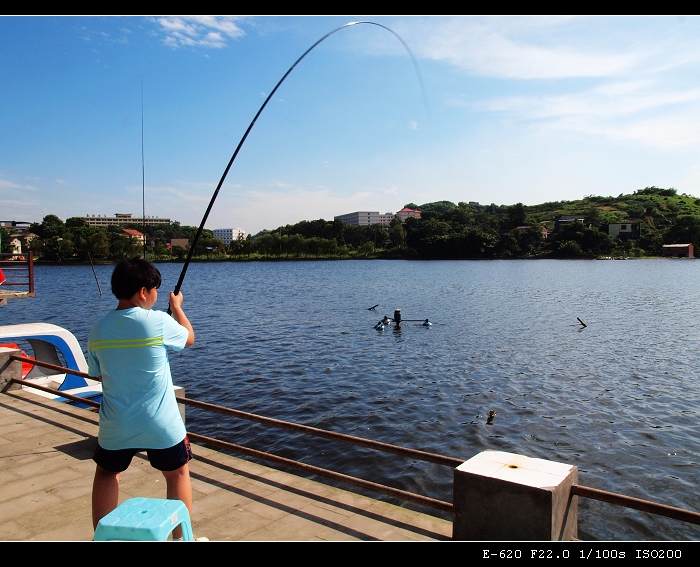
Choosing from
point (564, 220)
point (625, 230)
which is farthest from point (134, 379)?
point (564, 220)

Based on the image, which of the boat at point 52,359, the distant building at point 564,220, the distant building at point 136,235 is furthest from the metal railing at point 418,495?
the distant building at point 564,220

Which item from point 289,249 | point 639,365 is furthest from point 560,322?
point 289,249

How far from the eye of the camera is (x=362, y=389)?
58.0 feet

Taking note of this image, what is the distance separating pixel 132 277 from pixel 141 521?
1576 mm

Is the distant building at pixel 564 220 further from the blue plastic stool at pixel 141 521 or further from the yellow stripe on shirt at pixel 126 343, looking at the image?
the blue plastic stool at pixel 141 521

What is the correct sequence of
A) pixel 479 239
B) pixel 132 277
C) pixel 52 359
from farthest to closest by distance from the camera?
pixel 479 239, pixel 52 359, pixel 132 277

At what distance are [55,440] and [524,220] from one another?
183250mm

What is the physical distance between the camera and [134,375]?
11.7ft

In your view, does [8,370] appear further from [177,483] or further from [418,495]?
[418,495]

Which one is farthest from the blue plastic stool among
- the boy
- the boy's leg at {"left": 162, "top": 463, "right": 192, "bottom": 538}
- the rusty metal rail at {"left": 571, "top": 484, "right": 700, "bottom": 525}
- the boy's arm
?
the rusty metal rail at {"left": 571, "top": 484, "right": 700, "bottom": 525}

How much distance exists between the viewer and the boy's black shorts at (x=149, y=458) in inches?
146

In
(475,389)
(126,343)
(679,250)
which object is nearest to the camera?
(126,343)
